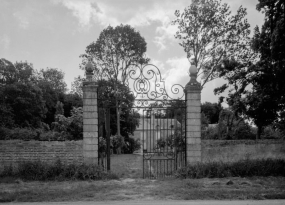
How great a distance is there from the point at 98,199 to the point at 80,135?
14.1 metres

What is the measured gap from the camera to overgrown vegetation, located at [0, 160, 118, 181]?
332 inches

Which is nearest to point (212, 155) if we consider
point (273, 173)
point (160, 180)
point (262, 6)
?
point (273, 173)

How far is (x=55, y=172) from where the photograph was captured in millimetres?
8562

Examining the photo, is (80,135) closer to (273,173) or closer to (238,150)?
(238,150)

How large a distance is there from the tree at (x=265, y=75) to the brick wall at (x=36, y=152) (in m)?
8.77

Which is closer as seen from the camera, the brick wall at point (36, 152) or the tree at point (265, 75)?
the brick wall at point (36, 152)

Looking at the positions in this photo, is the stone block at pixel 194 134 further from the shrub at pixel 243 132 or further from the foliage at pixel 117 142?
the foliage at pixel 117 142

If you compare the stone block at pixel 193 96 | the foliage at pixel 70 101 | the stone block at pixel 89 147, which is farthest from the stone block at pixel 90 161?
the foliage at pixel 70 101

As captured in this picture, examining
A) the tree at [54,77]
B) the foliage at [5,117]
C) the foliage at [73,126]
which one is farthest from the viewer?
the tree at [54,77]

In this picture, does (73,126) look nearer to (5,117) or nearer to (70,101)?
(5,117)

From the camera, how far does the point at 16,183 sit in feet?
26.0

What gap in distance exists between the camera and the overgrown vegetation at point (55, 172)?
8.44 m

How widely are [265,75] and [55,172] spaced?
10598mm

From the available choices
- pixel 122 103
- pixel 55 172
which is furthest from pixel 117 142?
pixel 55 172
